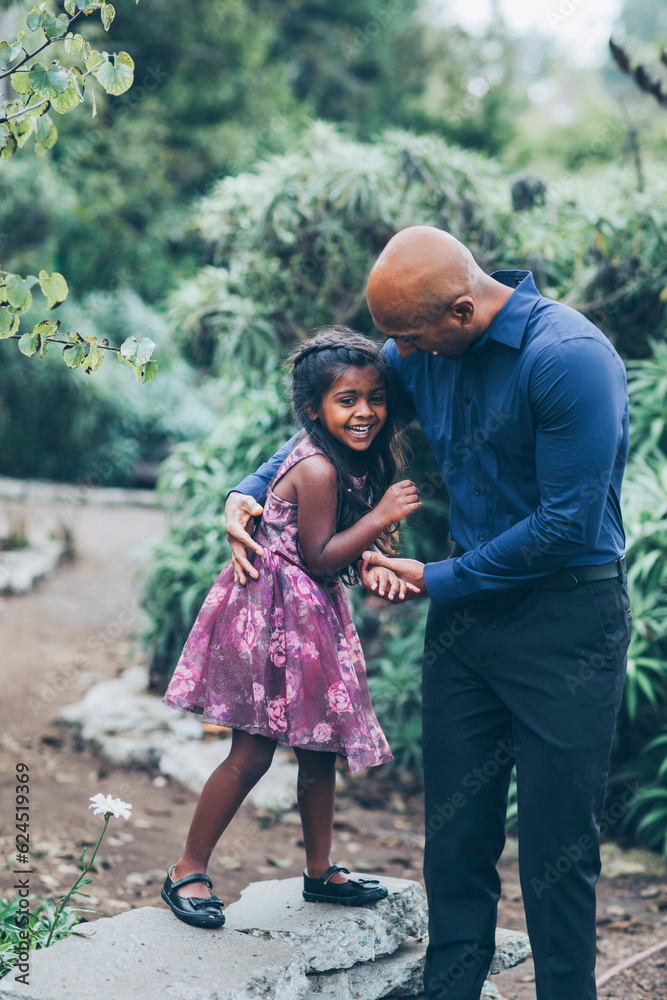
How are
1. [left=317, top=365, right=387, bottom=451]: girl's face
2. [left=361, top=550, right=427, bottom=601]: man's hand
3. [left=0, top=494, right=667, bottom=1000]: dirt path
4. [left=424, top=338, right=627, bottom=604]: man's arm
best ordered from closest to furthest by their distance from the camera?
[left=424, top=338, right=627, bottom=604]: man's arm, [left=361, top=550, right=427, bottom=601]: man's hand, [left=317, top=365, right=387, bottom=451]: girl's face, [left=0, top=494, right=667, bottom=1000]: dirt path

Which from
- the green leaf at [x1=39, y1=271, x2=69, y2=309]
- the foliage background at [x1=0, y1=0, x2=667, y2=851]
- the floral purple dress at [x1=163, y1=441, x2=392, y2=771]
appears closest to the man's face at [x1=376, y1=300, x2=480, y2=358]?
the floral purple dress at [x1=163, y1=441, x2=392, y2=771]

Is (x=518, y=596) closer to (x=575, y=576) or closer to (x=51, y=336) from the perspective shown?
(x=575, y=576)

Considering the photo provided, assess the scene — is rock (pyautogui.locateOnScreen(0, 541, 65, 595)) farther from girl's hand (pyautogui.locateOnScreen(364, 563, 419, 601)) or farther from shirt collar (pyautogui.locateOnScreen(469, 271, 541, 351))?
shirt collar (pyautogui.locateOnScreen(469, 271, 541, 351))

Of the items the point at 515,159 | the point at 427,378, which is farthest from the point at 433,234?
the point at 515,159

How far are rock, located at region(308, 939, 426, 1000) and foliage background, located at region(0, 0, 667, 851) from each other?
1632mm

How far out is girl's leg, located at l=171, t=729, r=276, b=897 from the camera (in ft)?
7.33

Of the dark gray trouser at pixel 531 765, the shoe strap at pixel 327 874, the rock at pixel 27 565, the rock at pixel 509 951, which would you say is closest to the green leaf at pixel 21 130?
the dark gray trouser at pixel 531 765

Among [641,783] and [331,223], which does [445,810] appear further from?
[331,223]

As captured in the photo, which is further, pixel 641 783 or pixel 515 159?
pixel 515 159

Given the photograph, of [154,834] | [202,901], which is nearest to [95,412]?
[154,834]

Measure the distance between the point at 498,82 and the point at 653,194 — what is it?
12239 millimetres

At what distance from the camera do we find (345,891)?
94.9 inches

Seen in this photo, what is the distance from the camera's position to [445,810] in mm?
2088

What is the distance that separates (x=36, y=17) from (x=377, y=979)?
246cm
